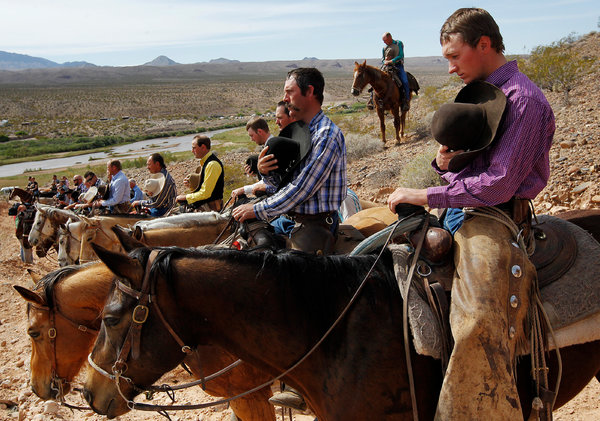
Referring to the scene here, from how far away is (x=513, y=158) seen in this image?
8.09 feet

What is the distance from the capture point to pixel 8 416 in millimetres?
5508

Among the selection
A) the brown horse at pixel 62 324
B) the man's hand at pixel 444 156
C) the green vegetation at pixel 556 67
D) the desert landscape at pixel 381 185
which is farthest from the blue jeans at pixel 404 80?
the man's hand at pixel 444 156

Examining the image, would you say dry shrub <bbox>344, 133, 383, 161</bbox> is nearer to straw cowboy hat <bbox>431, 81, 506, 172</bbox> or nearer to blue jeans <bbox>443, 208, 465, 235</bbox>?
blue jeans <bbox>443, 208, 465, 235</bbox>

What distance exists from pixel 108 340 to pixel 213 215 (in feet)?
10.7

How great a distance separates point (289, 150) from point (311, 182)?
38cm

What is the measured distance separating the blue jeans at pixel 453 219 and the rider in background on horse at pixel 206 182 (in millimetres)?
4470

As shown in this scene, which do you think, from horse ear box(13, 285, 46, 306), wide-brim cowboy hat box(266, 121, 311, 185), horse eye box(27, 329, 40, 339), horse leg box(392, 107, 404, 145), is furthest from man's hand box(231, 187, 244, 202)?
horse leg box(392, 107, 404, 145)

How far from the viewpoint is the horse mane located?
269 centimetres

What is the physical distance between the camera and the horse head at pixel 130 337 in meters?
2.58

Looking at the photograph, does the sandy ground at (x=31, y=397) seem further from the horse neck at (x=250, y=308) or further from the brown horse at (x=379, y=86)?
the brown horse at (x=379, y=86)

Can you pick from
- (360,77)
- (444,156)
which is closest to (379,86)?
(360,77)

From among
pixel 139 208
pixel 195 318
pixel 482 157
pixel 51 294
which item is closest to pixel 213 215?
pixel 51 294

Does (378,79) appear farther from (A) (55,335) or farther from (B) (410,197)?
(B) (410,197)

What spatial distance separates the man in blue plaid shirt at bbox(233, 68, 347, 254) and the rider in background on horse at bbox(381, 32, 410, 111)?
12776 millimetres
